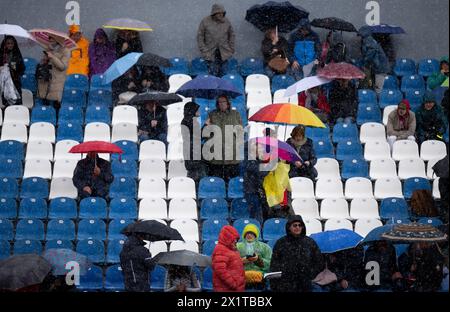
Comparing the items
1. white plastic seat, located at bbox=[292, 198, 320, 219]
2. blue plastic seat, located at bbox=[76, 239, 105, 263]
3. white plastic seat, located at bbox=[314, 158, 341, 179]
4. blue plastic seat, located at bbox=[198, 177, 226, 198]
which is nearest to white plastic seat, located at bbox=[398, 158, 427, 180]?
white plastic seat, located at bbox=[314, 158, 341, 179]

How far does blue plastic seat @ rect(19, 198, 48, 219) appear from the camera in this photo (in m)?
14.7

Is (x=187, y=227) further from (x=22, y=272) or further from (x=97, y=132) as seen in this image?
(x=22, y=272)

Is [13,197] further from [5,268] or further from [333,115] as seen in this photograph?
[333,115]

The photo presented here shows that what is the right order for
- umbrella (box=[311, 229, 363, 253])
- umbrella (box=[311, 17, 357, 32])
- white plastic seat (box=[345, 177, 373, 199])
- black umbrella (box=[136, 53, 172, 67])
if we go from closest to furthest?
umbrella (box=[311, 229, 363, 253]) < white plastic seat (box=[345, 177, 373, 199]) < black umbrella (box=[136, 53, 172, 67]) < umbrella (box=[311, 17, 357, 32])

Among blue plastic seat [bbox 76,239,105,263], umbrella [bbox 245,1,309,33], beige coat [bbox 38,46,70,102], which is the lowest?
blue plastic seat [bbox 76,239,105,263]

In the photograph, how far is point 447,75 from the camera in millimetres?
17297

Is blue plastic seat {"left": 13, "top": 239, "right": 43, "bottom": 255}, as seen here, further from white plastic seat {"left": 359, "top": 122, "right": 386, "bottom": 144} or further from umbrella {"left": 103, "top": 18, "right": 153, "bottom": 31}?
white plastic seat {"left": 359, "top": 122, "right": 386, "bottom": 144}

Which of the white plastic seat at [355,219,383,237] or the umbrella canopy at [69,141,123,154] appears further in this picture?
the white plastic seat at [355,219,383,237]

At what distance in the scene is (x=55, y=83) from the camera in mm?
16672

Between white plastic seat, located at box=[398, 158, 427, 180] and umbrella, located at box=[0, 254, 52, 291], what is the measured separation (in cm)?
520

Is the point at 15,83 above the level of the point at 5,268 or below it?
above

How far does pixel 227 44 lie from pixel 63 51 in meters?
2.13

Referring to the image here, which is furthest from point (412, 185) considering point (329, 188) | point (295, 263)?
point (295, 263)
